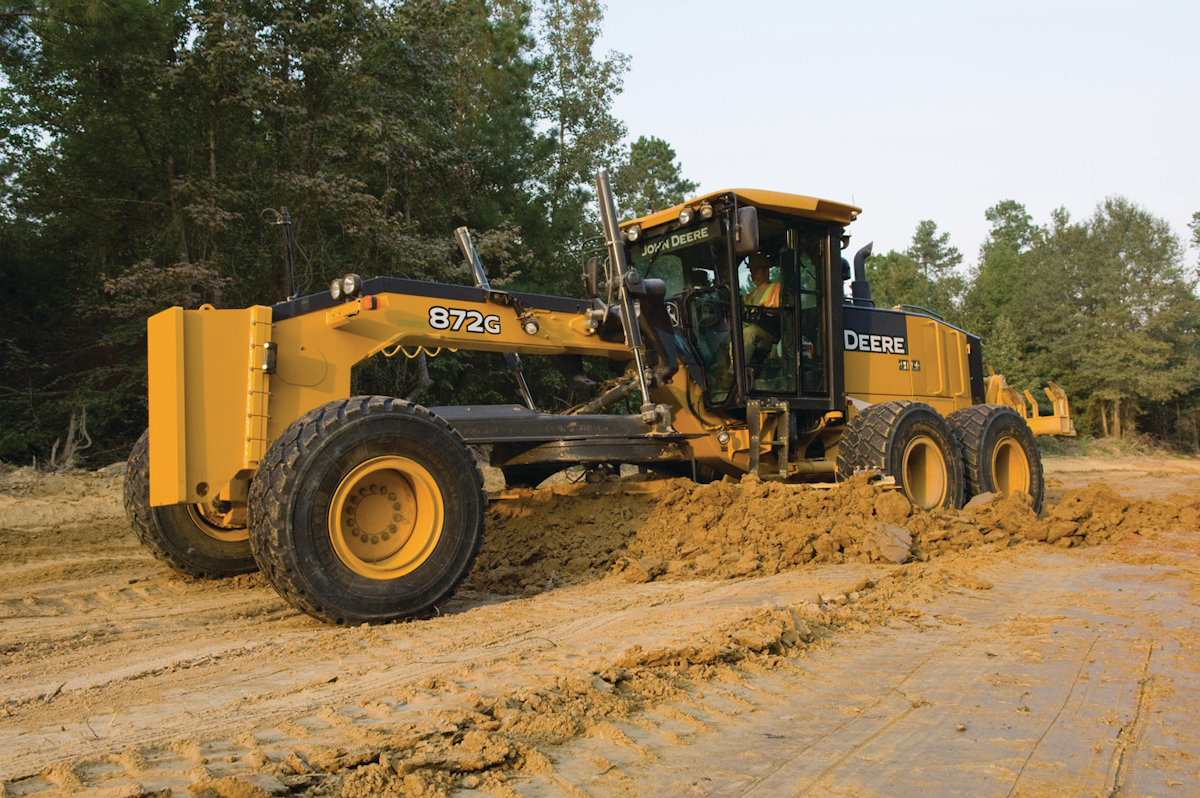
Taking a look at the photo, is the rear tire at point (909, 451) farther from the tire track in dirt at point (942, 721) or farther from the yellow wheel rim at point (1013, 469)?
the tire track in dirt at point (942, 721)

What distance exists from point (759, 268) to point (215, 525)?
188 inches

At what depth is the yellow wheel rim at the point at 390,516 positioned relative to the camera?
464 cm

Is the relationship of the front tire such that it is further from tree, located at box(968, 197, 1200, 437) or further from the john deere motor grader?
tree, located at box(968, 197, 1200, 437)

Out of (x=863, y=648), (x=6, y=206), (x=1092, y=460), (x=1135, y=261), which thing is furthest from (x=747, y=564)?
(x=1135, y=261)

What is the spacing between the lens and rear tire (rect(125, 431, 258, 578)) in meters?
5.64

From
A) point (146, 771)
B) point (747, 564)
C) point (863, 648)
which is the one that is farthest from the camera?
point (747, 564)

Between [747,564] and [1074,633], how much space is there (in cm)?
196

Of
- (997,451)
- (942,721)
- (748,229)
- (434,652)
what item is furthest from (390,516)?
(997,451)

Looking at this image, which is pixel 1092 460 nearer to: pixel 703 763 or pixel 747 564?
pixel 747 564

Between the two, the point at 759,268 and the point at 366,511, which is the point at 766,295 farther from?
the point at 366,511

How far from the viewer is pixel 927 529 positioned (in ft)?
21.7

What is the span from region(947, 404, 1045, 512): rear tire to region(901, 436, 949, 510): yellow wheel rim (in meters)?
0.42

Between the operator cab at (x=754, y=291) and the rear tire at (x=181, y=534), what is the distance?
369 centimetres

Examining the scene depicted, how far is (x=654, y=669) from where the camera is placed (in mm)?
3438
